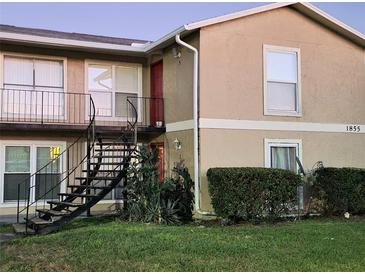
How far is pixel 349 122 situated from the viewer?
14148 millimetres

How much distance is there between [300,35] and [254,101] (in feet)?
8.26

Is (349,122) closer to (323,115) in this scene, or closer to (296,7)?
(323,115)

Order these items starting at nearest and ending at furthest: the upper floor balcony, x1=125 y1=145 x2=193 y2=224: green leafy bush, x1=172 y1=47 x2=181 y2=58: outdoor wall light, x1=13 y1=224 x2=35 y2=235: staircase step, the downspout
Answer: x1=13 y1=224 x2=35 y2=235: staircase step
x1=125 y1=145 x2=193 y2=224: green leafy bush
the downspout
x1=172 y1=47 x2=181 y2=58: outdoor wall light
the upper floor balcony

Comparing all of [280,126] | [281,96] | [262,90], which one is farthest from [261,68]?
[280,126]

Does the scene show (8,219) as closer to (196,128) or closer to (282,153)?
(196,128)

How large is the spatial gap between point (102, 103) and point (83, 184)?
3.34m

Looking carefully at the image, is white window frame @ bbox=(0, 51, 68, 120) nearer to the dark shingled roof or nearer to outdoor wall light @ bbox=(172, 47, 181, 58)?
the dark shingled roof

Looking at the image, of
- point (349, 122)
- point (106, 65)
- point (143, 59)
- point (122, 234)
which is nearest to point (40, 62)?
point (106, 65)

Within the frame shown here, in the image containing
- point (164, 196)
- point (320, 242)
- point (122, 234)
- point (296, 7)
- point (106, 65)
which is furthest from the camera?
point (106, 65)

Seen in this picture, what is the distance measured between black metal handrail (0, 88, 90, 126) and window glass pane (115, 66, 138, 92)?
1.15 m

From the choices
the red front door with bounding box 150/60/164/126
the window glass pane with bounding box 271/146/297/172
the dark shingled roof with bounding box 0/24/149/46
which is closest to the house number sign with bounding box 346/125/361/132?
the window glass pane with bounding box 271/146/297/172

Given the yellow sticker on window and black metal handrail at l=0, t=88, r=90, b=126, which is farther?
the yellow sticker on window

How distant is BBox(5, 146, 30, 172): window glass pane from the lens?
13.4m

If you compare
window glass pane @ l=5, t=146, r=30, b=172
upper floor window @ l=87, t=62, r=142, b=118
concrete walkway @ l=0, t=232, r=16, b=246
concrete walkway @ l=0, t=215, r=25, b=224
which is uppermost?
upper floor window @ l=87, t=62, r=142, b=118
